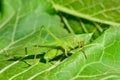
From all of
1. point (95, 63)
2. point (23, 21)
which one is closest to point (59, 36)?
point (23, 21)

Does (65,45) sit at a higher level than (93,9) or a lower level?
lower

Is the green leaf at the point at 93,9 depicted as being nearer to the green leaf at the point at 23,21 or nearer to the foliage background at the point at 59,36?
the foliage background at the point at 59,36

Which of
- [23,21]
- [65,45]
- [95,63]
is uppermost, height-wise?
[23,21]

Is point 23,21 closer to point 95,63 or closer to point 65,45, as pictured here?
point 65,45

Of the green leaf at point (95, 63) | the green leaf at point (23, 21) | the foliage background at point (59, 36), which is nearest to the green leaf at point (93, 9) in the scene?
the foliage background at point (59, 36)

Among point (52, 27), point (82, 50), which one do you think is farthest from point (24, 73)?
point (52, 27)

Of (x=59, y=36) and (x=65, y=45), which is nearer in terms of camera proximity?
Answer: (x=65, y=45)

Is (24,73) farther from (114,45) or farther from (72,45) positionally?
(114,45)

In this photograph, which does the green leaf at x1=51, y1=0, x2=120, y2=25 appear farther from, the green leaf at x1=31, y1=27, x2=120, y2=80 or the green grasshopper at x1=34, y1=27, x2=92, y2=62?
the green leaf at x1=31, y1=27, x2=120, y2=80
